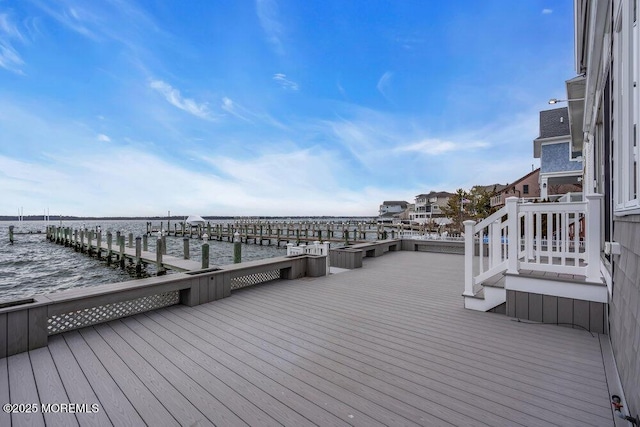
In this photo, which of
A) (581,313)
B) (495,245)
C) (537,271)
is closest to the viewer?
(581,313)

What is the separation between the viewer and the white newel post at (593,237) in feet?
9.36

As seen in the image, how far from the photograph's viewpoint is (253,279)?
5.39 metres

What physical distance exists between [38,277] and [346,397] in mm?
16311

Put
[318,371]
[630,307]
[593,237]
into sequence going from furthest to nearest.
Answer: [593,237], [318,371], [630,307]

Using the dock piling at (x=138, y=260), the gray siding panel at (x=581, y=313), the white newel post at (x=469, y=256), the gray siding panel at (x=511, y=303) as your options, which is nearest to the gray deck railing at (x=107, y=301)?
the white newel post at (x=469, y=256)

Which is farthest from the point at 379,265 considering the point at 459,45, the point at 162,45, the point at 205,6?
the point at 162,45

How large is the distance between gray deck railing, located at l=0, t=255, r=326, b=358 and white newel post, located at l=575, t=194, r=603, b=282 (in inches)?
185

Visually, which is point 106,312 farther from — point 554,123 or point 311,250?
point 554,123

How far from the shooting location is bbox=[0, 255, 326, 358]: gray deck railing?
2.62m

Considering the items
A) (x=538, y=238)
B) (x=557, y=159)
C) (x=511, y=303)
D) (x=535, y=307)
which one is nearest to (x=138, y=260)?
(x=511, y=303)

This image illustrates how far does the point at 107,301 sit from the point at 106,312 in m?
0.33

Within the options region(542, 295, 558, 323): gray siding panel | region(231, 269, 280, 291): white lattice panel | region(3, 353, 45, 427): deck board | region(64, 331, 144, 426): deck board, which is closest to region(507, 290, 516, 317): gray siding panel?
region(542, 295, 558, 323): gray siding panel

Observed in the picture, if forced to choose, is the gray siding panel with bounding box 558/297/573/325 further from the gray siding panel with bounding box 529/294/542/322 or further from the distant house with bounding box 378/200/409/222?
the distant house with bounding box 378/200/409/222

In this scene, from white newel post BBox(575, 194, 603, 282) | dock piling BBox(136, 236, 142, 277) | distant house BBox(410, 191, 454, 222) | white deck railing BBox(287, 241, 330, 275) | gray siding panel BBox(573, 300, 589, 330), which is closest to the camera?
white newel post BBox(575, 194, 603, 282)
